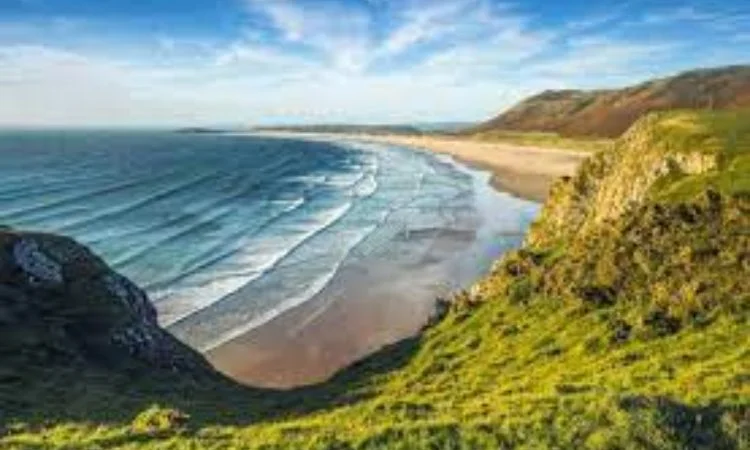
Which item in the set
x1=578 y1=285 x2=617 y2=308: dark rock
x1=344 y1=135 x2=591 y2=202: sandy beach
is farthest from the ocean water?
x1=578 y1=285 x2=617 y2=308: dark rock

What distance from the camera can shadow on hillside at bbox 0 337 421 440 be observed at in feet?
79.6

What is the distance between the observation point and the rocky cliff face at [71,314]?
1256 inches

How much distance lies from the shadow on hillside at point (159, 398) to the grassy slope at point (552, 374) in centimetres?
10

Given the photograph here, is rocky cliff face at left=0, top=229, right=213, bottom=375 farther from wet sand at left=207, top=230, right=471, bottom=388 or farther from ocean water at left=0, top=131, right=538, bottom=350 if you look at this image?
ocean water at left=0, top=131, right=538, bottom=350

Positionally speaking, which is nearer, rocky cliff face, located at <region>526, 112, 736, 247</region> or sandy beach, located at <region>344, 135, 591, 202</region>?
rocky cliff face, located at <region>526, 112, 736, 247</region>

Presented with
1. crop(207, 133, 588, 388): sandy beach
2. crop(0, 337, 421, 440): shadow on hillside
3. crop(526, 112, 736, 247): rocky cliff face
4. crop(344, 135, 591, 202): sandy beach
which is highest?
crop(526, 112, 736, 247): rocky cliff face

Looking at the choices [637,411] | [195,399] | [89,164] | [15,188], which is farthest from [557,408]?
[89,164]

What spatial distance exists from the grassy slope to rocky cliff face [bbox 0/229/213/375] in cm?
176

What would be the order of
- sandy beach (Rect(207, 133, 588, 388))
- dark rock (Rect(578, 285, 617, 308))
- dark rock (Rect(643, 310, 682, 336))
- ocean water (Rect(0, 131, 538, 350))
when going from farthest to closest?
1. ocean water (Rect(0, 131, 538, 350))
2. sandy beach (Rect(207, 133, 588, 388))
3. dark rock (Rect(578, 285, 617, 308))
4. dark rock (Rect(643, 310, 682, 336))

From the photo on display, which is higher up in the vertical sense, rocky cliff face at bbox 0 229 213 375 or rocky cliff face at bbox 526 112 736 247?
rocky cliff face at bbox 526 112 736 247

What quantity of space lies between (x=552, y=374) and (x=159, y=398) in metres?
11.0

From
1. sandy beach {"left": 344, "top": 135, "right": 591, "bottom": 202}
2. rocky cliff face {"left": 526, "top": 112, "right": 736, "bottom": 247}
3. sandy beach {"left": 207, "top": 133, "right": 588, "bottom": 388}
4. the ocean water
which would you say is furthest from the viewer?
sandy beach {"left": 344, "top": 135, "right": 591, "bottom": 202}

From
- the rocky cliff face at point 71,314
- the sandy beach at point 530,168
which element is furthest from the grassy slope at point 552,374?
the sandy beach at point 530,168

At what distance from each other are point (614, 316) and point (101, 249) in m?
56.8
